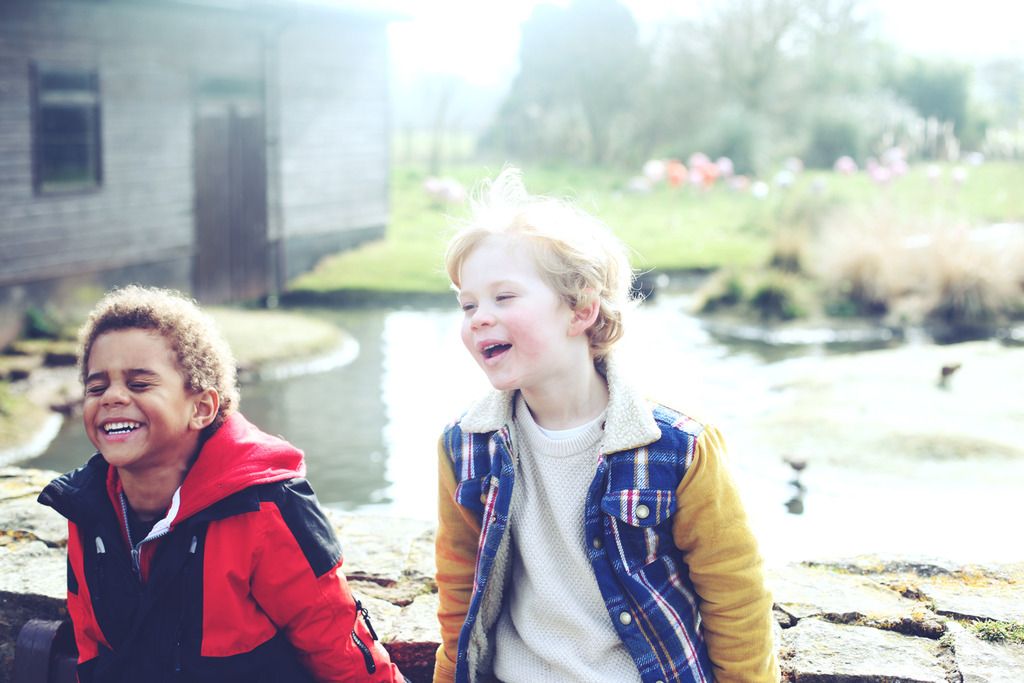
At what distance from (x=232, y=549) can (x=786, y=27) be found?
88.1 feet

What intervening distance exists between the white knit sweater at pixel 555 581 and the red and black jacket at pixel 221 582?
32 centimetres

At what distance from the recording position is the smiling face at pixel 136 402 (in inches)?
89.3

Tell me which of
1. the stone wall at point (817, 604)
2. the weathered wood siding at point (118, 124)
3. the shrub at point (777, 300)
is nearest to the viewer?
the stone wall at point (817, 604)

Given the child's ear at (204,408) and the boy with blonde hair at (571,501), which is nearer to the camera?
the boy with blonde hair at (571,501)

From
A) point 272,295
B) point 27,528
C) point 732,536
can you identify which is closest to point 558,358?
point 732,536

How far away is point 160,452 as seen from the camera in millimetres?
2314

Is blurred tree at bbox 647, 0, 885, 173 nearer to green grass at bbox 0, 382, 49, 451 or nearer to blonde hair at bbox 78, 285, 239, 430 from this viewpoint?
green grass at bbox 0, 382, 49, 451

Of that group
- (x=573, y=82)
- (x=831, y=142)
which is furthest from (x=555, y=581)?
(x=573, y=82)

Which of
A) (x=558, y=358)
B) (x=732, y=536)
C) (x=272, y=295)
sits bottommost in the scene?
(x=272, y=295)

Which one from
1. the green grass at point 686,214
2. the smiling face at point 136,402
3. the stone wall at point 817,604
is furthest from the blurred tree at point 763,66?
the smiling face at point 136,402

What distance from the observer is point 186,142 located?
12.4 m

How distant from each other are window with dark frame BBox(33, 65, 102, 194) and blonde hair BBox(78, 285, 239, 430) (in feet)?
28.5

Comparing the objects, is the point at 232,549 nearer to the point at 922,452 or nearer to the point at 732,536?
the point at 732,536

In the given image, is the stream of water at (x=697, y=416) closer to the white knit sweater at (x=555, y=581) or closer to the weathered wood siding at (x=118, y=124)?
the white knit sweater at (x=555, y=581)
